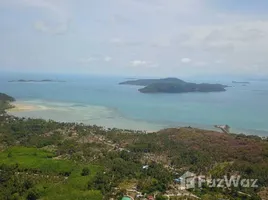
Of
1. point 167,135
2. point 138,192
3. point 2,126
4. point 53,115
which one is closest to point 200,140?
point 167,135

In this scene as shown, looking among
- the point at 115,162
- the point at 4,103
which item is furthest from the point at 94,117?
the point at 115,162

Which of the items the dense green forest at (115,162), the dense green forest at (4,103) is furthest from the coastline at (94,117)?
the dense green forest at (115,162)

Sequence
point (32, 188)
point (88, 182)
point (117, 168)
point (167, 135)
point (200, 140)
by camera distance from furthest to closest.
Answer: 1. point (167, 135)
2. point (200, 140)
3. point (117, 168)
4. point (88, 182)
5. point (32, 188)

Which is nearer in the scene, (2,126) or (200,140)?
(200,140)

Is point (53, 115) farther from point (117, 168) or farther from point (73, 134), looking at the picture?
point (117, 168)

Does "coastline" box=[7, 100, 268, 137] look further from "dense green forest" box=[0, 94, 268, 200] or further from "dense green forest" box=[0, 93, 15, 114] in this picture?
"dense green forest" box=[0, 94, 268, 200]

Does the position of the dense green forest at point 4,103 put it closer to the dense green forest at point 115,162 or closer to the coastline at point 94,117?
the coastline at point 94,117

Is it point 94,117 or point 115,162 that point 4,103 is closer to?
point 94,117
